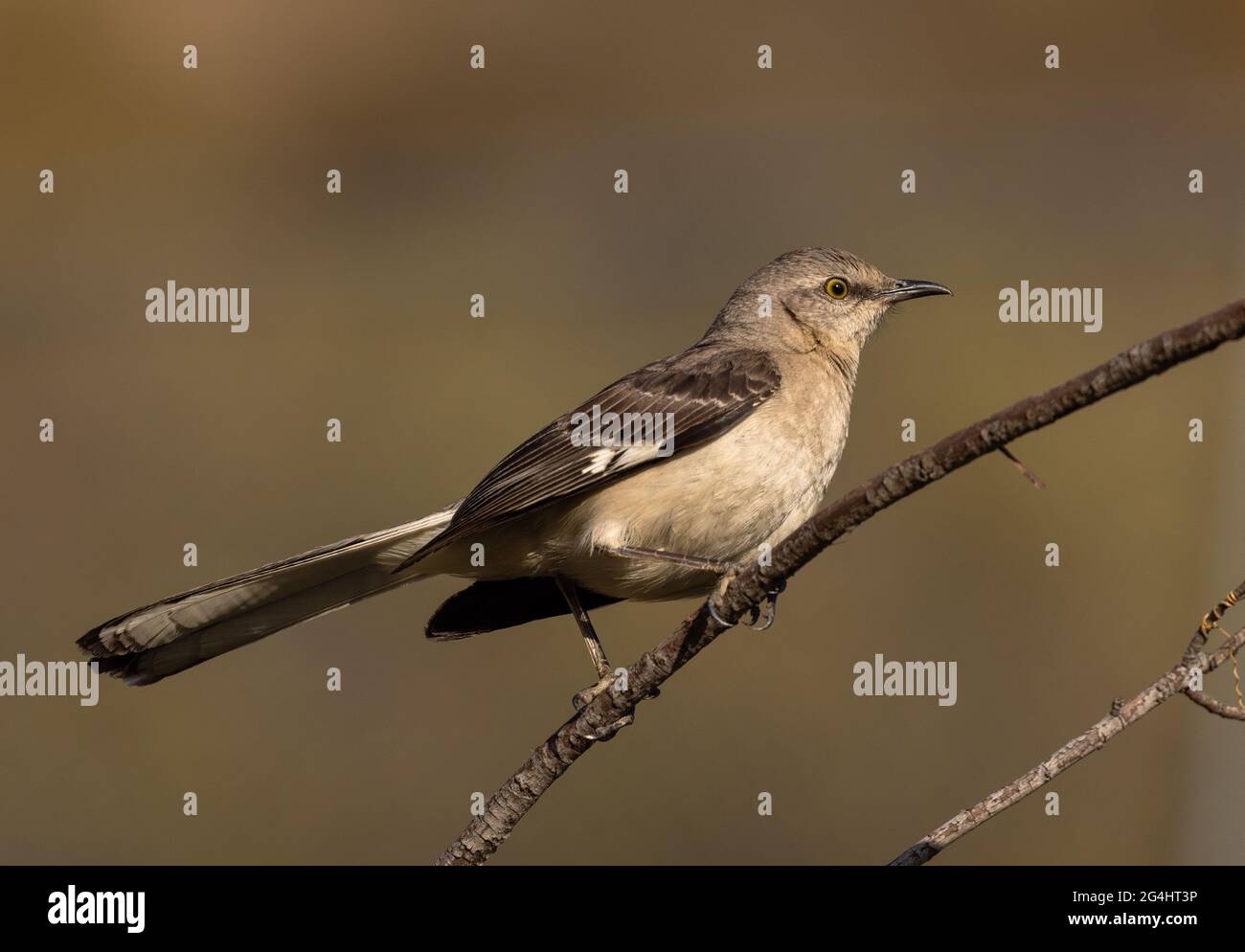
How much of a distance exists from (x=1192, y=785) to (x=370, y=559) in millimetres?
7490

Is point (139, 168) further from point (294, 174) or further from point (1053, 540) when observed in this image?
point (1053, 540)

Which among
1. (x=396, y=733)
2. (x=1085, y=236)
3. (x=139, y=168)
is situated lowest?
(x=396, y=733)

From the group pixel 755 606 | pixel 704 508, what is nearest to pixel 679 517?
pixel 704 508

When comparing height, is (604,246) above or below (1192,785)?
above

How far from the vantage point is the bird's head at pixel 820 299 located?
603cm

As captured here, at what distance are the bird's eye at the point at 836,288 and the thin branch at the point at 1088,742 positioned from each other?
3.22 meters

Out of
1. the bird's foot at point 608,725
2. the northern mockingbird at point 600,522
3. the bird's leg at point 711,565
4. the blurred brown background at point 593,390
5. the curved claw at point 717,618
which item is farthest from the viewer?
the blurred brown background at point 593,390

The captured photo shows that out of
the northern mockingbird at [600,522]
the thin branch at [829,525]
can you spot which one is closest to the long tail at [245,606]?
the northern mockingbird at [600,522]

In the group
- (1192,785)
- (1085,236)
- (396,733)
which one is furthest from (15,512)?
(1085,236)

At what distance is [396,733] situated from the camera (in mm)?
11539

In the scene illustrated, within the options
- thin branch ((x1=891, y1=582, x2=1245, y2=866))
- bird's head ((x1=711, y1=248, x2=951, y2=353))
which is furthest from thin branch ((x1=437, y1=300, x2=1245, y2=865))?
bird's head ((x1=711, y1=248, x2=951, y2=353))

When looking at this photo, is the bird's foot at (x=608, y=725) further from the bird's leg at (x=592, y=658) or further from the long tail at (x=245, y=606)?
the long tail at (x=245, y=606)

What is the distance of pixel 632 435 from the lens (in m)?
5.30

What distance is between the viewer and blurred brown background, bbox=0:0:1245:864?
10836 mm
